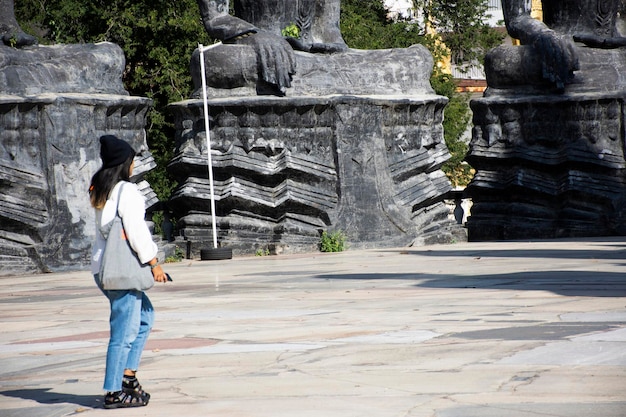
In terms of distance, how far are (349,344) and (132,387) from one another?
174 centimetres

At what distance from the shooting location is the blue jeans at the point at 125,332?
594 centimetres

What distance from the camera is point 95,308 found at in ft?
33.0

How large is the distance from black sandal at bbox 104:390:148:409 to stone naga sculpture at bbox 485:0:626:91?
12.4 meters

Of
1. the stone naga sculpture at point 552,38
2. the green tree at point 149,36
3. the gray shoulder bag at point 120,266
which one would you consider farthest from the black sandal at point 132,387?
the green tree at point 149,36

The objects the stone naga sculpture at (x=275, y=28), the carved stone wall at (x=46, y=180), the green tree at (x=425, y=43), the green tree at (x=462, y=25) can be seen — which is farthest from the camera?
the green tree at (x=462, y=25)

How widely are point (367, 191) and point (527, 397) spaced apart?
35.9ft

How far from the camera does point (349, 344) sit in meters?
7.28

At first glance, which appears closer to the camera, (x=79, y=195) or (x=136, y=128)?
(x=79, y=195)

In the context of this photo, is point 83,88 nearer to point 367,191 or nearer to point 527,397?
point 367,191

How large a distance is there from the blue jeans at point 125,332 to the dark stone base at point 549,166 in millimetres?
11966

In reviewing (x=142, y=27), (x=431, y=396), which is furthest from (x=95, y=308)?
(x=142, y=27)

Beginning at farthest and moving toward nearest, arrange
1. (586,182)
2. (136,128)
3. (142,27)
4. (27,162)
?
1. (142,27)
2. (586,182)
3. (136,128)
4. (27,162)

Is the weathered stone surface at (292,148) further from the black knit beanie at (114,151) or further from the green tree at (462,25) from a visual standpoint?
the green tree at (462,25)

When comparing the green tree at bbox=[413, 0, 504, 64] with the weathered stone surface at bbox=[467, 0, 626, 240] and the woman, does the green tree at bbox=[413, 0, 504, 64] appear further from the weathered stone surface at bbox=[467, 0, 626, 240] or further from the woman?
the woman
